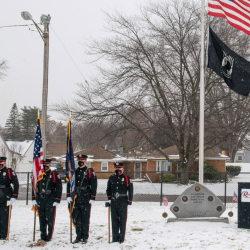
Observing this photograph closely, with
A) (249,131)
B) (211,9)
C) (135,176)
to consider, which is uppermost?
(211,9)

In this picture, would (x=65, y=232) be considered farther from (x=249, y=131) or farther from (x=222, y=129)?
(x=249, y=131)

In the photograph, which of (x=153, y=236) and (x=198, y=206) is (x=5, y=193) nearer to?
(x=153, y=236)

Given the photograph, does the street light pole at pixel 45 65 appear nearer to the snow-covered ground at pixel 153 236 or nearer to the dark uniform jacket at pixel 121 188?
the snow-covered ground at pixel 153 236

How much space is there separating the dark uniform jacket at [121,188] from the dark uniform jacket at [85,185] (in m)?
0.39

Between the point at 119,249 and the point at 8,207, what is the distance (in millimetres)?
2735

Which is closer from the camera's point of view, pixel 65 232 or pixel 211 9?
pixel 65 232

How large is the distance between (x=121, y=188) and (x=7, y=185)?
2568mm

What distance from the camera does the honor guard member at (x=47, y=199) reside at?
7.52 metres

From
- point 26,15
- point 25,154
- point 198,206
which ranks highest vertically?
point 26,15

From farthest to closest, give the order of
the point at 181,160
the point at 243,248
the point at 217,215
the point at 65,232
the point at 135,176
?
the point at 135,176 < the point at 181,160 < the point at 217,215 < the point at 65,232 < the point at 243,248

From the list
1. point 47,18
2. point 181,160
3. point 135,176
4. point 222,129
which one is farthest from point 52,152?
point 47,18

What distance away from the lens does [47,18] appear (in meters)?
13.0

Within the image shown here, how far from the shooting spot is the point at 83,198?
7543 mm

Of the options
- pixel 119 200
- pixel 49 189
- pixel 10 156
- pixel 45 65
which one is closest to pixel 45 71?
pixel 45 65
